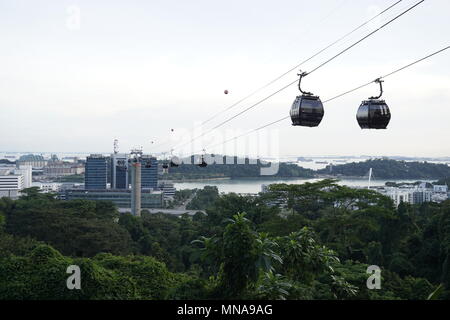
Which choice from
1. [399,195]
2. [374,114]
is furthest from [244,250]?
[399,195]

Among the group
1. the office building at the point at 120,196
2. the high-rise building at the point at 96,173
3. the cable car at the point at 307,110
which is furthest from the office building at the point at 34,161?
the cable car at the point at 307,110

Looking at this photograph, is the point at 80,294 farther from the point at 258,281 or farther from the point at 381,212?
the point at 381,212

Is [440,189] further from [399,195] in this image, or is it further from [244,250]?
[244,250]

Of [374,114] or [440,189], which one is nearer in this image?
[374,114]

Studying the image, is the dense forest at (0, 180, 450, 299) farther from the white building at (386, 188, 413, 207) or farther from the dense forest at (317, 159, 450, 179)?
the dense forest at (317, 159, 450, 179)

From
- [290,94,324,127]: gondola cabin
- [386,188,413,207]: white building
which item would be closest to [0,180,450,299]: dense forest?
[290,94,324,127]: gondola cabin
